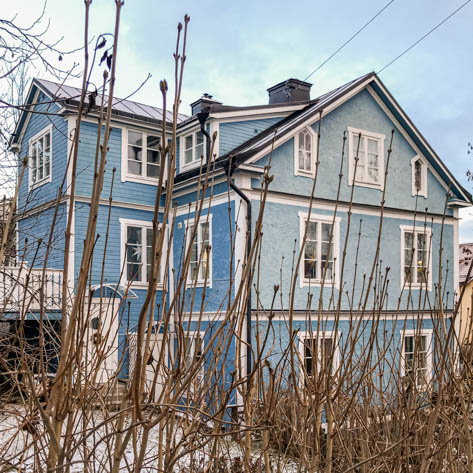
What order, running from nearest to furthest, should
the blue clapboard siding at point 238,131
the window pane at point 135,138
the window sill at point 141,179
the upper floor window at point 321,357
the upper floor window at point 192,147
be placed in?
the upper floor window at point 321,357, the blue clapboard siding at point 238,131, the window sill at point 141,179, the upper floor window at point 192,147, the window pane at point 135,138

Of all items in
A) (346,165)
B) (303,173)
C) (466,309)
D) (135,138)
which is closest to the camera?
(466,309)

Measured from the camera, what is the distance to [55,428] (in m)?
1.50

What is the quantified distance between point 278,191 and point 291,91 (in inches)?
192

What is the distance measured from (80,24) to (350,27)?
38.2 feet

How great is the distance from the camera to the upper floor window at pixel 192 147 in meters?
15.2

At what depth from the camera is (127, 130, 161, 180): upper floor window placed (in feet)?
50.0

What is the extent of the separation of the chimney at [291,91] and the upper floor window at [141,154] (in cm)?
419

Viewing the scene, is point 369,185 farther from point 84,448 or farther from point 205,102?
→ point 84,448

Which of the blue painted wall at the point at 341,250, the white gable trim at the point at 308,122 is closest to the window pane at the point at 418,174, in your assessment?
the blue painted wall at the point at 341,250

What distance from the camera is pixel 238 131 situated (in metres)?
15.2

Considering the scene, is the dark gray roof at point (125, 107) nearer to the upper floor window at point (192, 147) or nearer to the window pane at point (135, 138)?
the window pane at point (135, 138)

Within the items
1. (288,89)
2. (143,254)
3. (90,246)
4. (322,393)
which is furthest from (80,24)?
(288,89)

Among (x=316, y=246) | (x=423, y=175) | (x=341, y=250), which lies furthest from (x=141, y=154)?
(x=423, y=175)

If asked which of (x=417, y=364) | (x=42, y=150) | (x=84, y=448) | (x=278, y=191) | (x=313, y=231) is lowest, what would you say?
(x=84, y=448)
